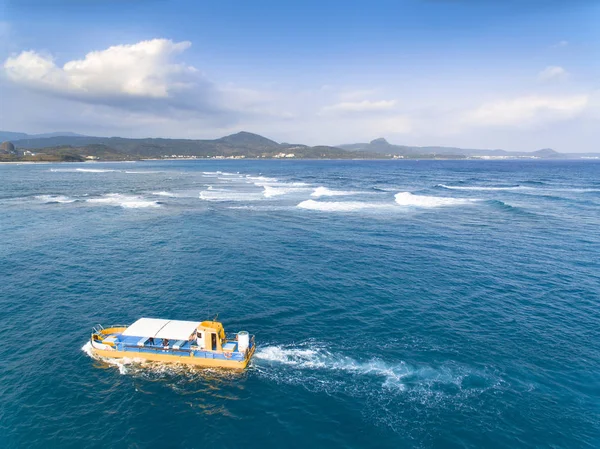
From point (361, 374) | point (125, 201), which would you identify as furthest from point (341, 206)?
point (361, 374)

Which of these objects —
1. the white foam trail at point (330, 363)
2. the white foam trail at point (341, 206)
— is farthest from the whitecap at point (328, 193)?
the white foam trail at point (330, 363)

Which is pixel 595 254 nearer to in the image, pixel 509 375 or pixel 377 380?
pixel 509 375

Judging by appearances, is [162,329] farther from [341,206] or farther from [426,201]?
[426,201]

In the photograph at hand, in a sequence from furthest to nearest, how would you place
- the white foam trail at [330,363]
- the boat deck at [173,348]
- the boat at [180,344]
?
1. the boat at [180,344]
2. the boat deck at [173,348]
3. the white foam trail at [330,363]

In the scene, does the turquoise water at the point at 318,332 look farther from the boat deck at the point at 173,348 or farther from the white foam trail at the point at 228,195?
the white foam trail at the point at 228,195

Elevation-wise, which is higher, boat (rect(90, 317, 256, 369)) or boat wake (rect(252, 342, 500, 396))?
boat (rect(90, 317, 256, 369))

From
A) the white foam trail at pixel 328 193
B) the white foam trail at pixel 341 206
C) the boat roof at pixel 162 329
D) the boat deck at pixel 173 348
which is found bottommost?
the boat deck at pixel 173 348

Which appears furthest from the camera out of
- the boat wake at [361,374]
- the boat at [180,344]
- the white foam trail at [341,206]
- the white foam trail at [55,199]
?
the white foam trail at [55,199]

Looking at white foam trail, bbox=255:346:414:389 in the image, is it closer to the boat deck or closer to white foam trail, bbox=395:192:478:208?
the boat deck

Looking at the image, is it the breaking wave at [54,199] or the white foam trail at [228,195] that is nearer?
the breaking wave at [54,199]

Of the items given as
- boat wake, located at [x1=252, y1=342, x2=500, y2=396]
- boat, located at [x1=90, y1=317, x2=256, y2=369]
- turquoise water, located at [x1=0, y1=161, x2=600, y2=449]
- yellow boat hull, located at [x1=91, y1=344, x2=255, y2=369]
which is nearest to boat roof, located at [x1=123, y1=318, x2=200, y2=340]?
boat, located at [x1=90, y1=317, x2=256, y2=369]
